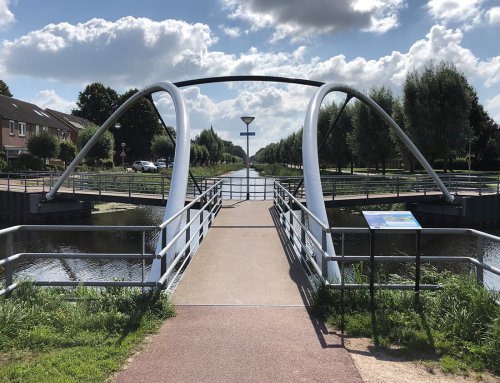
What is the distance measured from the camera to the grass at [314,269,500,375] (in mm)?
4637

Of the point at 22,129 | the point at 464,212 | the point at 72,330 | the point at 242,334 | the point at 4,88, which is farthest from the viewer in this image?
the point at 4,88

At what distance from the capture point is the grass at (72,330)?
416 cm

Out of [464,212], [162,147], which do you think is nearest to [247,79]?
[464,212]

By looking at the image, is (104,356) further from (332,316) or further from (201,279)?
(201,279)

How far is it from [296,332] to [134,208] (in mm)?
27340

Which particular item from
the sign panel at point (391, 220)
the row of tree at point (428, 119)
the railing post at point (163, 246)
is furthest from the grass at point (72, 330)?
the row of tree at point (428, 119)

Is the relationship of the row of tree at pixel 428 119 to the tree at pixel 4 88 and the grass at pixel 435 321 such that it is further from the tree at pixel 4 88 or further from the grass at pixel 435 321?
the tree at pixel 4 88

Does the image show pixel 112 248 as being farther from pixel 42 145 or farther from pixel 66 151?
pixel 66 151

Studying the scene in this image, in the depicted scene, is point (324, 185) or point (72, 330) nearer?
point (72, 330)

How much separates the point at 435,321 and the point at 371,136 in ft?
123

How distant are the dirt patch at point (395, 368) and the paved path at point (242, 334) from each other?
0.13m

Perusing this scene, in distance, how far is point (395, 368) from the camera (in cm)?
444

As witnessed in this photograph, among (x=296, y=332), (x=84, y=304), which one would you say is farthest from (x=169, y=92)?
(x=296, y=332)

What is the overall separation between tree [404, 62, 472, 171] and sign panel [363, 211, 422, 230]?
31320 millimetres
